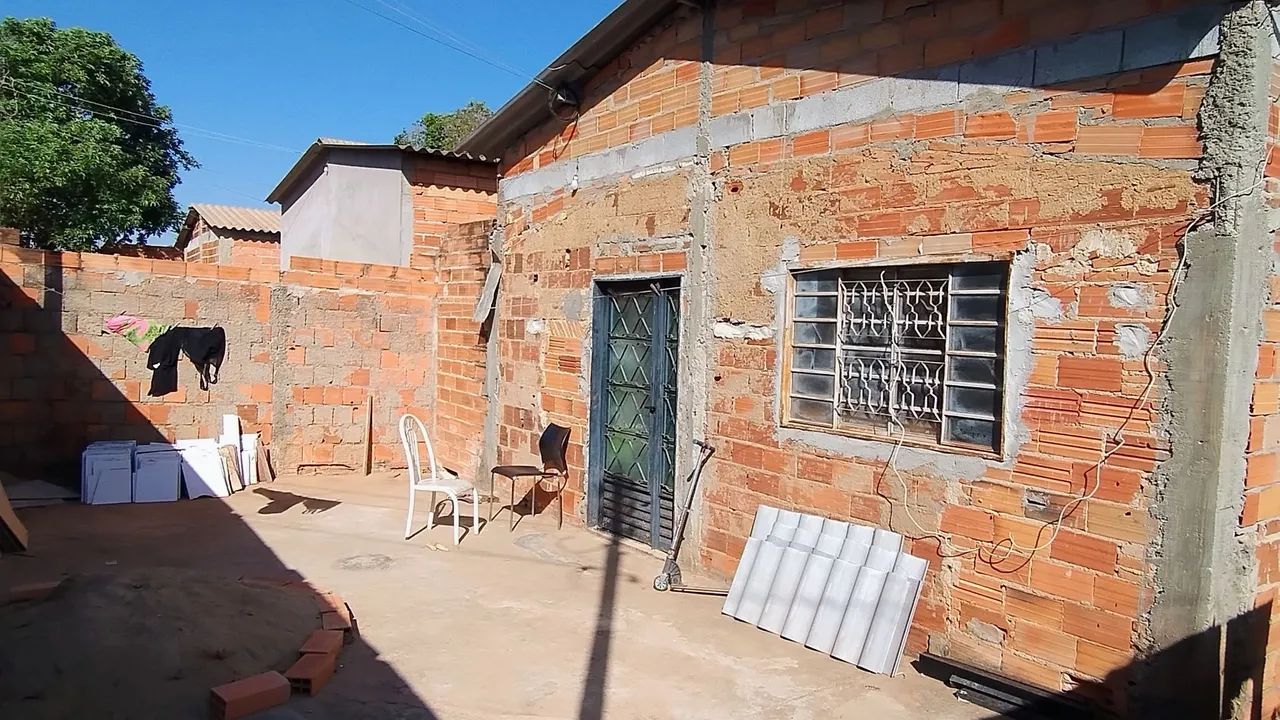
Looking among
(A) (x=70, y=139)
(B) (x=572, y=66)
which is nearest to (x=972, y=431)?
(B) (x=572, y=66)

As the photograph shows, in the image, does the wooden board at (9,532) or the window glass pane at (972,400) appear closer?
the window glass pane at (972,400)

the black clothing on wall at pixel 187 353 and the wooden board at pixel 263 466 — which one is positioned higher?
the black clothing on wall at pixel 187 353

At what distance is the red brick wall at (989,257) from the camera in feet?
11.7

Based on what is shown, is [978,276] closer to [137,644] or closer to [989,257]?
[989,257]

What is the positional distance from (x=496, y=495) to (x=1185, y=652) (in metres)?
6.19

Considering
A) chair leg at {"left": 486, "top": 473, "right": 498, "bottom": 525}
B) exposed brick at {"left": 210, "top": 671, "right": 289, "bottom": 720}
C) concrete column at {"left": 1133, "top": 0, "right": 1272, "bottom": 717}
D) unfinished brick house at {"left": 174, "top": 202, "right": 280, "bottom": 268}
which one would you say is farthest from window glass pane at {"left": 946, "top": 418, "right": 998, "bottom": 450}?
unfinished brick house at {"left": 174, "top": 202, "right": 280, "bottom": 268}

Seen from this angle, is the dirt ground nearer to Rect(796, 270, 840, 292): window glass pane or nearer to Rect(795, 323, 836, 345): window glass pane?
Rect(795, 323, 836, 345): window glass pane

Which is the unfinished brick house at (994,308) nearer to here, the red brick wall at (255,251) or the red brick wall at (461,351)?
the red brick wall at (461,351)

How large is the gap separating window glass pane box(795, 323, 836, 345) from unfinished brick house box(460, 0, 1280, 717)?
0.02 meters

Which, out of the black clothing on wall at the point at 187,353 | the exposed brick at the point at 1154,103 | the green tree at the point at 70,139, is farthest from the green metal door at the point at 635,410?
the green tree at the point at 70,139

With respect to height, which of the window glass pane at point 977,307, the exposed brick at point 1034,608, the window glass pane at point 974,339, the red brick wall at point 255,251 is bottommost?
the exposed brick at point 1034,608

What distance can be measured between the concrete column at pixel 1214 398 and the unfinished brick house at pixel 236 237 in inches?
657

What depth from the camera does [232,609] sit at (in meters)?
4.30

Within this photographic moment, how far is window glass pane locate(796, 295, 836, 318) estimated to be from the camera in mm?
4957
